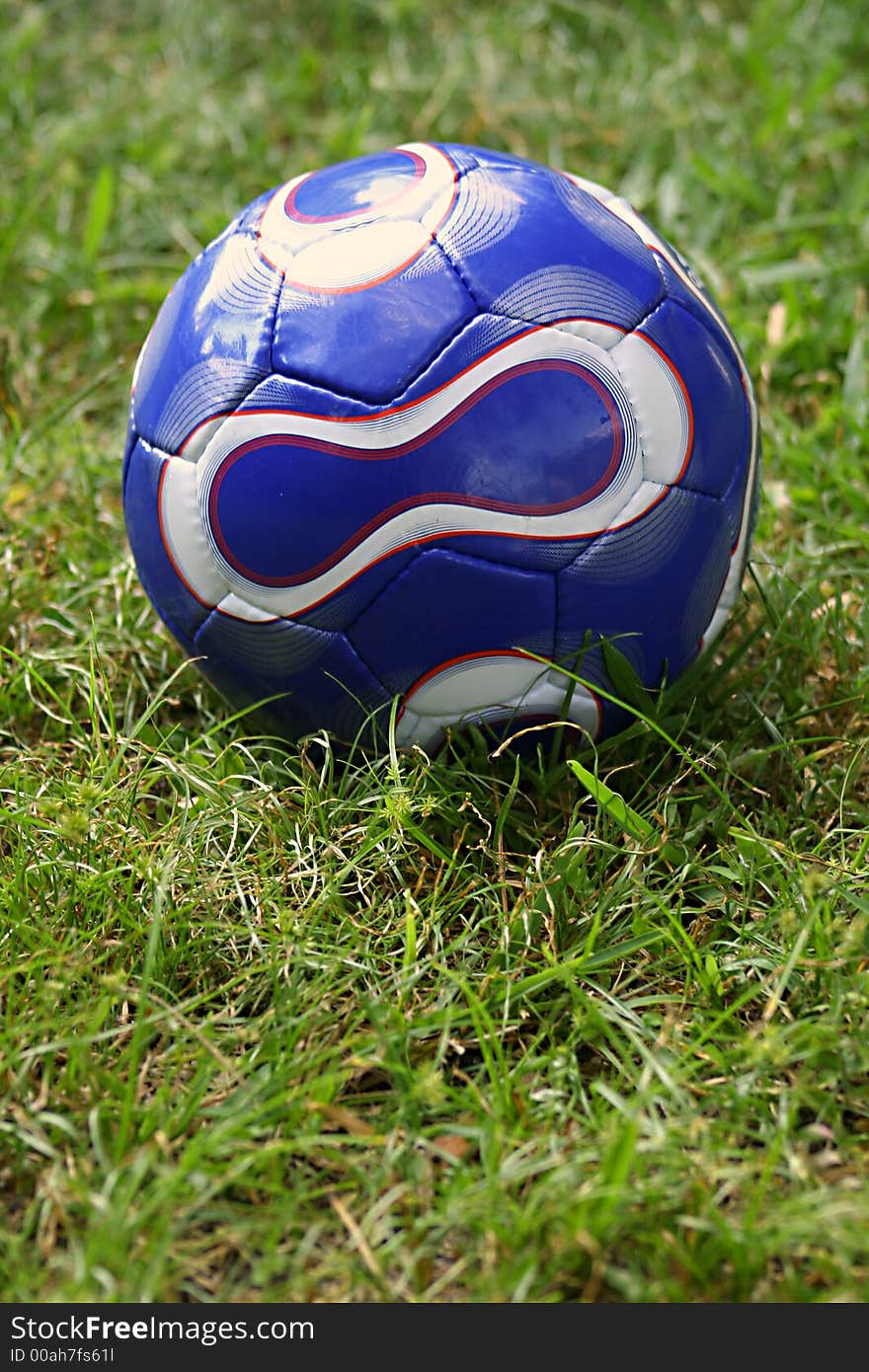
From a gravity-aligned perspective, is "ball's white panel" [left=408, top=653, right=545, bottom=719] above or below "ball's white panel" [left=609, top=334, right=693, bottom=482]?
below

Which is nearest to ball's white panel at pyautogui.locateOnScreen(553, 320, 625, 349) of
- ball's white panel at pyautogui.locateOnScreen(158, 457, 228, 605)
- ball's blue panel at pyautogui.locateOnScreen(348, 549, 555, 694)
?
ball's blue panel at pyautogui.locateOnScreen(348, 549, 555, 694)

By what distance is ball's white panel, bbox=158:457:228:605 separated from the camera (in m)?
2.18

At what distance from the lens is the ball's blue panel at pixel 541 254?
2082 mm

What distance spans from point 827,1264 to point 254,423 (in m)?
1.41

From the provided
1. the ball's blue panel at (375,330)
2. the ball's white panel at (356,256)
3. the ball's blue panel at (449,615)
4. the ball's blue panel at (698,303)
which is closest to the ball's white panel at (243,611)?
the ball's blue panel at (449,615)

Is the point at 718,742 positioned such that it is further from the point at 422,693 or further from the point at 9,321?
the point at 9,321

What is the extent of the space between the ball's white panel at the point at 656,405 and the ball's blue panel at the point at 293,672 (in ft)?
1.86

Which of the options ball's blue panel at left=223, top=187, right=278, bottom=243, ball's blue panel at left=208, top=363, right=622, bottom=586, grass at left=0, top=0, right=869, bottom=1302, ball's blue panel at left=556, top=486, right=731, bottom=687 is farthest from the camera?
ball's blue panel at left=223, top=187, right=278, bottom=243

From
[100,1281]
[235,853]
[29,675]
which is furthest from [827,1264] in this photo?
[29,675]

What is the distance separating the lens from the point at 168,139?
4.30 m

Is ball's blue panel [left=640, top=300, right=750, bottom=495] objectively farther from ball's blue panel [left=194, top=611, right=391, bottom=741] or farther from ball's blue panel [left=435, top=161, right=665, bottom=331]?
ball's blue panel [left=194, top=611, right=391, bottom=741]

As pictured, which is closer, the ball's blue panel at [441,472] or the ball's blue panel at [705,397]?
the ball's blue panel at [441,472]

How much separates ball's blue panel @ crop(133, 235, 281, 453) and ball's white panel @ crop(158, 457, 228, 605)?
45mm

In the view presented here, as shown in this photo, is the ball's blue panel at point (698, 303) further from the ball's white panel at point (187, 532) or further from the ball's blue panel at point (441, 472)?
the ball's white panel at point (187, 532)
